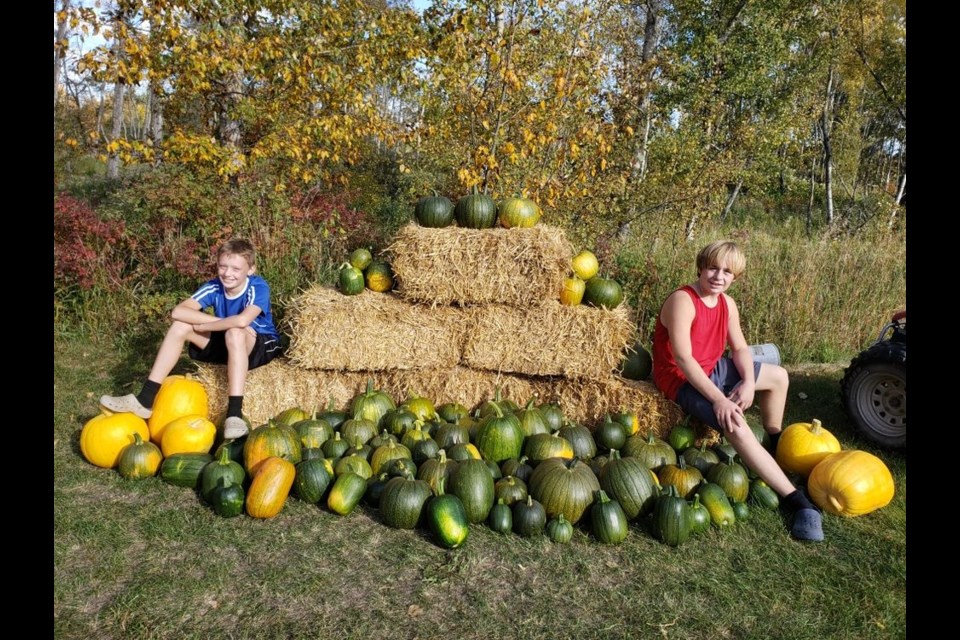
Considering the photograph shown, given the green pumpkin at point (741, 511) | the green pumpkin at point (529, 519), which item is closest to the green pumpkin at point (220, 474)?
the green pumpkin at point (529, 519)

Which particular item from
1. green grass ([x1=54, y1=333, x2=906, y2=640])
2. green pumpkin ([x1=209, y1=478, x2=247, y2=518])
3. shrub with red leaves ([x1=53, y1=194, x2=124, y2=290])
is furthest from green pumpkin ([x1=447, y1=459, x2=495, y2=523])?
shrub with red leaves ([x1=53, y1=194, x2=124, y2=290])

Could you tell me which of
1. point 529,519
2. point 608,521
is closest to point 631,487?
point 608,521

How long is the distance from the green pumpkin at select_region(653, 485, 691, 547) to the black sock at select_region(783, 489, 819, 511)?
2.42 feet

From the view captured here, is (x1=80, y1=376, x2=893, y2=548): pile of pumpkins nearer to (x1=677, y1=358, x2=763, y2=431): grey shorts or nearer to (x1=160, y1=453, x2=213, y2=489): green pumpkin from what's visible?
(x1=160, y1=453, x2=213, y2=489): green pumpkin

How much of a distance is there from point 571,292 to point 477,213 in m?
1.03

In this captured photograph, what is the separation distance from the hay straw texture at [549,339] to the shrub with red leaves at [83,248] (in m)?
4.67

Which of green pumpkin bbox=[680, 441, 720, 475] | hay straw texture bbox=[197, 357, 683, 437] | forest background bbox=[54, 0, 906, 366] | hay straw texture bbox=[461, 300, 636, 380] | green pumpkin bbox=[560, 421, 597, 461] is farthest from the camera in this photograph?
forest background bbox=[54, 0, 906, 366]

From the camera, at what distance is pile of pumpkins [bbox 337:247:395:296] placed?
193 inches

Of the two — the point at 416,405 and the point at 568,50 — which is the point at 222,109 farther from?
the point at 416,405

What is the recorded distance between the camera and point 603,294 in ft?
16.1

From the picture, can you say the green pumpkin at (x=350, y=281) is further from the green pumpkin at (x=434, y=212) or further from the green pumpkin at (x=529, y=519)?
the green pumpkin at (x=529, y=519)

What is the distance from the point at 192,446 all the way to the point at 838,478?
396 centimetres

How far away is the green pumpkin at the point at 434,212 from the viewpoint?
16.4 ft
